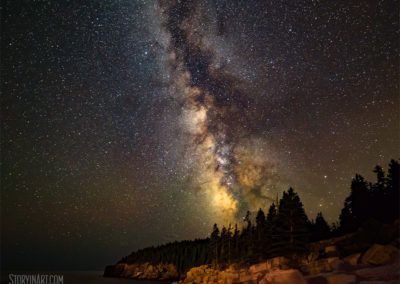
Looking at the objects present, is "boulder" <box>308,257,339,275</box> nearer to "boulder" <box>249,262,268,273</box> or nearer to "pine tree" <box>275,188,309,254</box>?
"pine tree" <box>275,188,309,254</box>

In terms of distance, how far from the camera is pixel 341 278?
30797 mm

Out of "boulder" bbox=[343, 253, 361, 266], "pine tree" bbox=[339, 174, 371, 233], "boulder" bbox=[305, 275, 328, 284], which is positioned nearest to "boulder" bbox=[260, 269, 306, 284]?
"boulder" bbox=[305, 275, 328, 284]

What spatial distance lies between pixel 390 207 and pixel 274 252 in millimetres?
18266

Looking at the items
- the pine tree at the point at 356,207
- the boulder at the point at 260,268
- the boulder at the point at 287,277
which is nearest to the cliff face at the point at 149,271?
the pine tree at the point at 356,207

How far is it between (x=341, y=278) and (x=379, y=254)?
12.7 feet

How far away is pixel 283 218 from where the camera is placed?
4622 cm

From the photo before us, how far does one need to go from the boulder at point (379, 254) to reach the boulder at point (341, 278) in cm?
171

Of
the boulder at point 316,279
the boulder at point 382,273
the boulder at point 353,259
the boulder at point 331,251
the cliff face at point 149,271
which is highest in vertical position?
the boulder at point 331,251

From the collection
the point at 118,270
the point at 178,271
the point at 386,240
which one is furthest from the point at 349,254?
the point at 118,270

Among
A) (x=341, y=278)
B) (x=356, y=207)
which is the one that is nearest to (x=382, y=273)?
(x=341, y=278)

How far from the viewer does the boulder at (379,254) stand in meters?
29.2

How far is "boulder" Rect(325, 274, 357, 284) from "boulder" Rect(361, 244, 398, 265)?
1.71 metres

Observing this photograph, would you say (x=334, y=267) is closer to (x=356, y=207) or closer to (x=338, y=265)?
(x=338, y=265)

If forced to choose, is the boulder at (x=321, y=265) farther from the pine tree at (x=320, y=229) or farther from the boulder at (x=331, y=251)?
the pine tree at (x=320, y=229)
